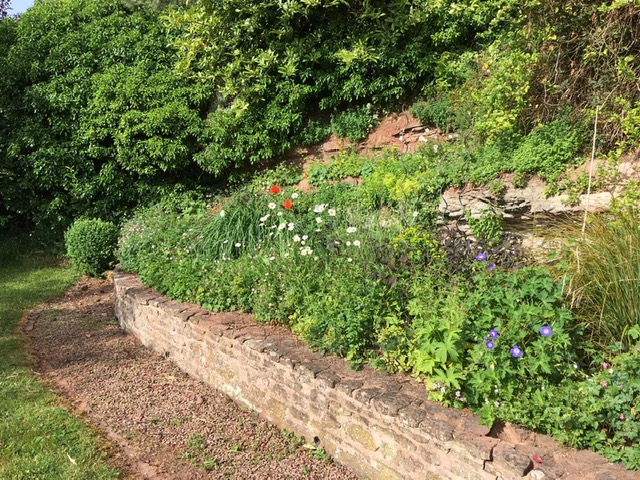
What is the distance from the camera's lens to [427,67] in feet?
23.6

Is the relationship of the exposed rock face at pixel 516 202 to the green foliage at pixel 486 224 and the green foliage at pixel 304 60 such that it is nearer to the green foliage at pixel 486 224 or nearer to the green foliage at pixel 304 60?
the green foliage at pixel 486 224

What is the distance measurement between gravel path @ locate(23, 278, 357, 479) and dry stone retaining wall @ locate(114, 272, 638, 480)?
5.7 inches

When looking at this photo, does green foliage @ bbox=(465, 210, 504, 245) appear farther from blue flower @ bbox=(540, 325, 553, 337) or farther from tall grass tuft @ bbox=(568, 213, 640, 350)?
blue flower @ bbox=(540, 325, 553, 337)

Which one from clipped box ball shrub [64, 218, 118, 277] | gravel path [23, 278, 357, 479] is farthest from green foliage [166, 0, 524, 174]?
gravel path [23, 278, 357, 479]

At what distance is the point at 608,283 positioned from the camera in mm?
3109

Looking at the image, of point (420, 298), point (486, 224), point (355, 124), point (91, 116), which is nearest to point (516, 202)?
point (486, 224)

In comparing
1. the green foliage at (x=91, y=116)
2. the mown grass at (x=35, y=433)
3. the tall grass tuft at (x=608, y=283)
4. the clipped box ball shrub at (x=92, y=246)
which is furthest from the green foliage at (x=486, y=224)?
the clipped box ball shrub at (x=92, y=246)

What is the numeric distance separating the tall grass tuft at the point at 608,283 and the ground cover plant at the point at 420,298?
36 millimetres

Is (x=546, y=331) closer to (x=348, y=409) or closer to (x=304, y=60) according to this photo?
(x=348, y=409)

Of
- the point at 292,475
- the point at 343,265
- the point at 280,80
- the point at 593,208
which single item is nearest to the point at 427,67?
the point at 280,80

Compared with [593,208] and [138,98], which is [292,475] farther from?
[138,98]

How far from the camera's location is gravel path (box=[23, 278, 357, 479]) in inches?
134

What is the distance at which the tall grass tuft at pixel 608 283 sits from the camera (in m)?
3.05

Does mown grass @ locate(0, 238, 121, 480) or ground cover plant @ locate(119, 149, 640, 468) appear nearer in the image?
ground cover plant @ locate(119, 149, 640, 468)
